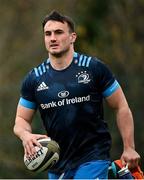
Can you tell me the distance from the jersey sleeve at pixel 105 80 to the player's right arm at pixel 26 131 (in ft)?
→ 2.49

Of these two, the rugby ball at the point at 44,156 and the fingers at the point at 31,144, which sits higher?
the fingers at the point at 31,144

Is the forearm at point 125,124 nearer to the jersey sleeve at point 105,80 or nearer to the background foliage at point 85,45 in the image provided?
the jersey sleeve at point 105,80

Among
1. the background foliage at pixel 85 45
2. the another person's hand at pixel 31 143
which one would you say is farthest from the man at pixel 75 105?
the background foliage at pixel 85 45

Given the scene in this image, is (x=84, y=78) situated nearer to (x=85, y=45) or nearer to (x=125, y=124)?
(x=125, y=124)

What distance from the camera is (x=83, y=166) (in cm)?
975

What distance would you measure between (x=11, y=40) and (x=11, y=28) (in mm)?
454

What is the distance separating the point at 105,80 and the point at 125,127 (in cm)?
51

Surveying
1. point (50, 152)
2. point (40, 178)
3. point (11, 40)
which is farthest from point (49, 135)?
point (11, 40)

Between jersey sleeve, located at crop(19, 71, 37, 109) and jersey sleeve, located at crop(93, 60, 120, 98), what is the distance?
677 mm

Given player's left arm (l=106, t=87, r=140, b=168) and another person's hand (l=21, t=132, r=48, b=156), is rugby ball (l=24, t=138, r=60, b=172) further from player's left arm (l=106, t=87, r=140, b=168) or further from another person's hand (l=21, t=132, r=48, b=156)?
player's left arm (l=106, t=87, r=140, b=168)

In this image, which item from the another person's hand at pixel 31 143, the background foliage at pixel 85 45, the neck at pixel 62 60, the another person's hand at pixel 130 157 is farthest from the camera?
the background foliage at pixel 85 45

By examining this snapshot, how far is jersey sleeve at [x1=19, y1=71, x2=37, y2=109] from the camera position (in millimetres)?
9898

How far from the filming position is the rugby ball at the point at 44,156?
9453 mm

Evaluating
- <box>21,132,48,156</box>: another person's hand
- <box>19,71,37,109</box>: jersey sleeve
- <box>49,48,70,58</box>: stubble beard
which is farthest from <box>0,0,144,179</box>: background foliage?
<box>21,132,48,156</box>: another person's hand
